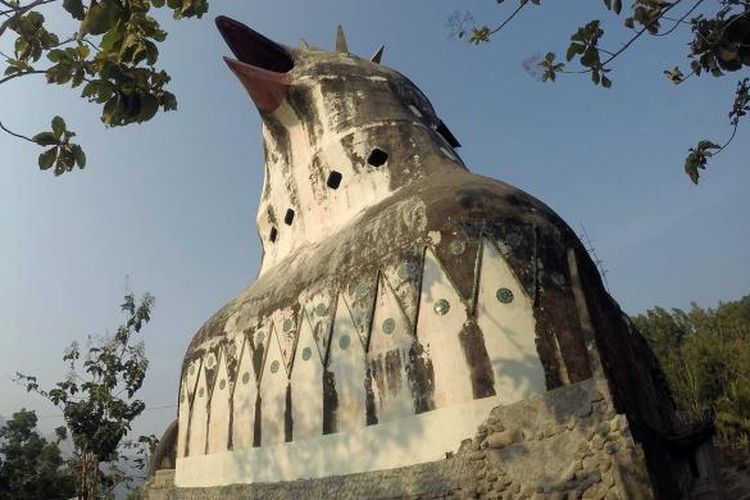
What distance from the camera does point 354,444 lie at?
6852 millimetres

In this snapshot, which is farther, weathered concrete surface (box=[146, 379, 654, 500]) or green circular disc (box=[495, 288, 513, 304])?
green circular disc (box=[495, 288, 513, 304])

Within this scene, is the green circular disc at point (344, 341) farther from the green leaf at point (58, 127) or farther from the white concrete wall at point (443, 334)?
the green leaf at point (58, 127)

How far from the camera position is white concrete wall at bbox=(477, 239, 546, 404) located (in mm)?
5895

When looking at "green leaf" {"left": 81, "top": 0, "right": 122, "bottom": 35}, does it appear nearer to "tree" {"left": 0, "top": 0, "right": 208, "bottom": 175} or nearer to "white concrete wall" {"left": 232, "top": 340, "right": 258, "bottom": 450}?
"tree" {"left": 0, "top": 0, "right": 208, "bottom": 175}

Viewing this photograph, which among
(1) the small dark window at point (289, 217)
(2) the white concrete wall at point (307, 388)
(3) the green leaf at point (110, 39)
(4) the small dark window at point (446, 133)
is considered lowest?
(2) the white concrete wall at point (307, 388)

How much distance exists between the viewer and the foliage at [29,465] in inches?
815

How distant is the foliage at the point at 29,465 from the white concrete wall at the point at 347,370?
1620 centimetres

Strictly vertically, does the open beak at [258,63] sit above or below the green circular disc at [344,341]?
above

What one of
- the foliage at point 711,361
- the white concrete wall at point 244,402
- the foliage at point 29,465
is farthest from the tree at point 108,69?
the foliage at point 29,465

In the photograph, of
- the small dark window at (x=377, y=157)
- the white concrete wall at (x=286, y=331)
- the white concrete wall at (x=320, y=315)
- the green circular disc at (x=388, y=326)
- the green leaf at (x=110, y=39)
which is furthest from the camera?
the small dark window at (x=377, y=157)

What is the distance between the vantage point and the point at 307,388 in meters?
7.73

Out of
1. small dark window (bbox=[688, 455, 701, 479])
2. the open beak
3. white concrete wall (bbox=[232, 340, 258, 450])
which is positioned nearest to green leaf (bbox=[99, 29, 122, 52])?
white concrete wall (bbox=[232, 340, 258, 450])

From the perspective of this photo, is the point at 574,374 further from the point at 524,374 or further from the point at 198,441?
the point at 198,441

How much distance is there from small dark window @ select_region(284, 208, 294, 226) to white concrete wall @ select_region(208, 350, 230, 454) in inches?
134
